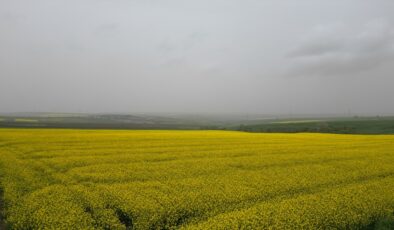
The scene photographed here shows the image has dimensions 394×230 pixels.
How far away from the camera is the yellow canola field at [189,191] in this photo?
9.25 m

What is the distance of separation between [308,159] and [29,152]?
1819 centimetres

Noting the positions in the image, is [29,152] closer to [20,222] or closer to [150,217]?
[20,222]

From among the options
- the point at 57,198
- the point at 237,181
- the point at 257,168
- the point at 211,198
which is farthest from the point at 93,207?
the point at 257,168

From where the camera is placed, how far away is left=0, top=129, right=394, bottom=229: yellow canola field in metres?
9.25

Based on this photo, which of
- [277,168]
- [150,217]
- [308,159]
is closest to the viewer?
[150,217]

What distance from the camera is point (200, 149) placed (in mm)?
24469

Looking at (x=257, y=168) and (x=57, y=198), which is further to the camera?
(x=257, y=168)

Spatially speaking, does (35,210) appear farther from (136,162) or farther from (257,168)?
(257,168)

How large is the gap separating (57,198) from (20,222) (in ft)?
6.99

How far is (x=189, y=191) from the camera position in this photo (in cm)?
1198

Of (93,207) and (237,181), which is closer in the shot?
(93,207)

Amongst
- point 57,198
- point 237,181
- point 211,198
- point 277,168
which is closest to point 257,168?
point 277,168

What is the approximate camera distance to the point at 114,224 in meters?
8.71

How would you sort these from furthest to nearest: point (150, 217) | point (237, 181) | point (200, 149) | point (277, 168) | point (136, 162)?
point (200, 149), point (136, 162), point (277, 168), point (237, 181), point (150, 217)
